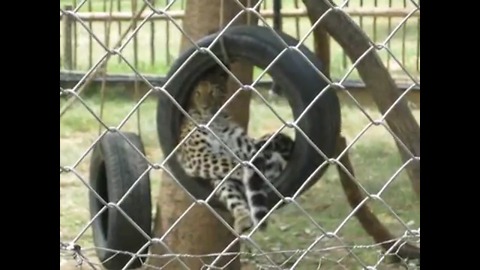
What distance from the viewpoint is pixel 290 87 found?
137 centimetres

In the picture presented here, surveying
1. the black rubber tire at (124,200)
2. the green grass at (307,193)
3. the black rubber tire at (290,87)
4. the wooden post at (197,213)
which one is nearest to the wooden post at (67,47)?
the green grass at (307,193)

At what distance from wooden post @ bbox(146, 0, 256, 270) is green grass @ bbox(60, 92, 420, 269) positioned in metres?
0.63

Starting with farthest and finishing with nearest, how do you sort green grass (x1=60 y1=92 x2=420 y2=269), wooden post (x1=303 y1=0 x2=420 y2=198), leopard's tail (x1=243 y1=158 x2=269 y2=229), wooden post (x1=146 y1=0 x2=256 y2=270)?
1. green grass (x1=60 y1=92 x2=420 y2=269)
2. wooden post (x1=146 y1=0 x2=256 y2=270)
3. wooden post (x1=303 y1=0 x2=420 y2=198)
4. leopard's tail (x1=243 y1=158 x2=269 y2=229)

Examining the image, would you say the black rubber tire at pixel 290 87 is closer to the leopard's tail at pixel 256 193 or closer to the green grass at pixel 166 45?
the leopard's tail at pixel 256 193

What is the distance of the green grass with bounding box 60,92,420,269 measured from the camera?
3184mm


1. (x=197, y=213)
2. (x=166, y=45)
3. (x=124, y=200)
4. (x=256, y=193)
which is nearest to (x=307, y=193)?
(x=166, y=45)

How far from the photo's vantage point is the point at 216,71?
1.51 meters

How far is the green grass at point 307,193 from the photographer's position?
10.4 feet

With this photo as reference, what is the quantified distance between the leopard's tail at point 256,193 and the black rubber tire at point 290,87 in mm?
68

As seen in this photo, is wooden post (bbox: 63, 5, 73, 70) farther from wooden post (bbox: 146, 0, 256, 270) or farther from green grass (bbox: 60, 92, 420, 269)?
wooden post (bbox: 146, 0, 256, 270)

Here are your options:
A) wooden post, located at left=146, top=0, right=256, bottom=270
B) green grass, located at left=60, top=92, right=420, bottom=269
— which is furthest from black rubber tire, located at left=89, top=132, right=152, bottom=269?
green grass, located at left=60, top=92, right=420, bottom=269
